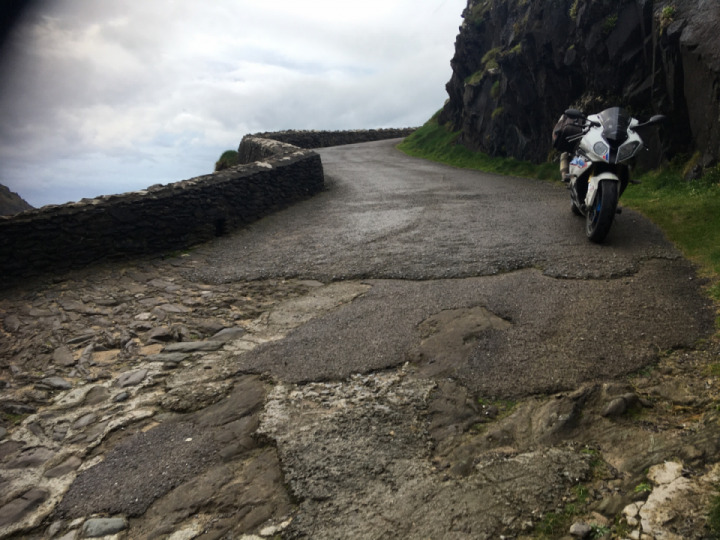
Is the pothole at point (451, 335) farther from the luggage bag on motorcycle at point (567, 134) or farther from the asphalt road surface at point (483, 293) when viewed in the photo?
the luggage bag on motorcycle at point (567, 134)

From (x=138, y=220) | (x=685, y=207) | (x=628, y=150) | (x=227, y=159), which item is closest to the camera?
(x=628, y=150)

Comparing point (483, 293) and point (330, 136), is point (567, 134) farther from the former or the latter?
point (330, 136)

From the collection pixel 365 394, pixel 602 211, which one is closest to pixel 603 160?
pixel 602 211

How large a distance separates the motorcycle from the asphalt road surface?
44cm

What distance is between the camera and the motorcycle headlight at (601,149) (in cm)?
664

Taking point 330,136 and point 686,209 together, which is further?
point 330,136

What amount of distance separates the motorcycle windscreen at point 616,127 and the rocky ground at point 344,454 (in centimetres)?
341

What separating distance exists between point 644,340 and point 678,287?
144cm

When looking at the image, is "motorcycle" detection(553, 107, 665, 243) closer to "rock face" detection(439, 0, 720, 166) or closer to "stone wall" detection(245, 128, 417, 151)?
"rock face" detection(439, 0, 720, 166)

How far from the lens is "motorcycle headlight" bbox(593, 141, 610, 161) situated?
261 inches

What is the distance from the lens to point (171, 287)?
7.54 m

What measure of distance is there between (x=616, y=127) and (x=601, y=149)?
308mm

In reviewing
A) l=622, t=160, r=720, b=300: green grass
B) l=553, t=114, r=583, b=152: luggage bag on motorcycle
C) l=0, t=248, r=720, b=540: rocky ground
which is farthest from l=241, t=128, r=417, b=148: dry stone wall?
l=0, t=248, r=720, b=540: rocky ground

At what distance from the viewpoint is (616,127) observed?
6.62m
